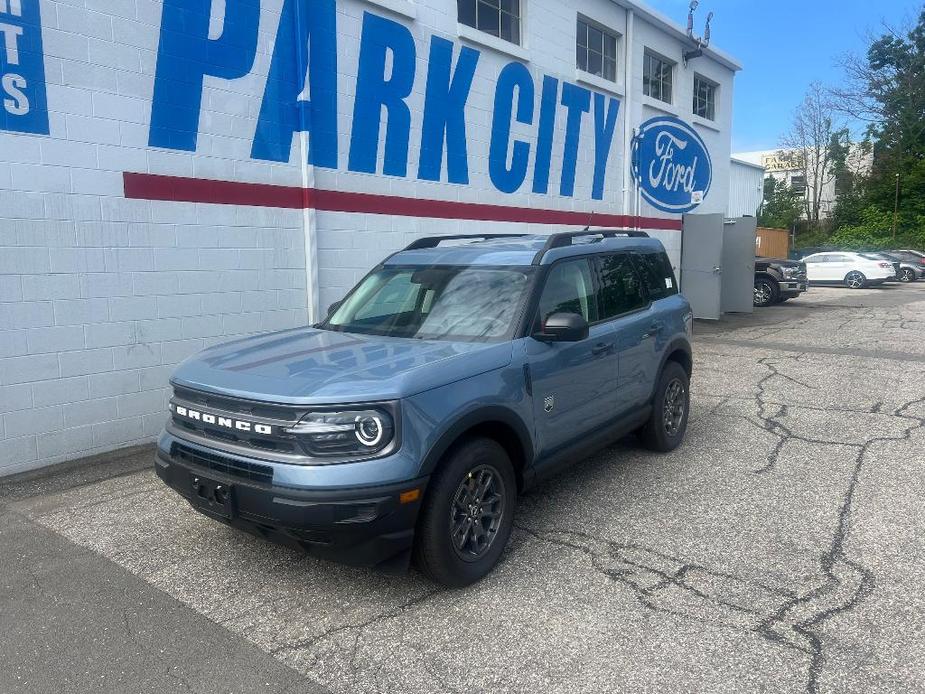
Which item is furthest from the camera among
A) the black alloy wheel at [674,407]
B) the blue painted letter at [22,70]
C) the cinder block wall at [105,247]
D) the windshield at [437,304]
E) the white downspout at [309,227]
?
the white downspout at [309,227]

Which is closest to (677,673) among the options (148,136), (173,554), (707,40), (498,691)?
(498,691)

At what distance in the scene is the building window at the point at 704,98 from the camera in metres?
16.4

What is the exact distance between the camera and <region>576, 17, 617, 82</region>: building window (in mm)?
12230

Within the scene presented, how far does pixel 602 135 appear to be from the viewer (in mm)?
12805

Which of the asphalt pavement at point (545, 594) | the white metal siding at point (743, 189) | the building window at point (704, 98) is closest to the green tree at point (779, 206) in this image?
the white metal siding at point (743, 189)

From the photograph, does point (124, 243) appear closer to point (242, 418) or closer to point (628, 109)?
point (242, 418)

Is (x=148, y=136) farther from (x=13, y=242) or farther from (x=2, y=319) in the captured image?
(x=2, y=319)

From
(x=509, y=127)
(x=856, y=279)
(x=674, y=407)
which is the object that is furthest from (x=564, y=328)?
(x=856, y=279)

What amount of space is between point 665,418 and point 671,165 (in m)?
10.8

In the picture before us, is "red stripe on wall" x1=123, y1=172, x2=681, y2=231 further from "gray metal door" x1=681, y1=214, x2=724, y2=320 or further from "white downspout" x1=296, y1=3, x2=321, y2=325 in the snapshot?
"gray metal door" x1=681, y1=214, x2=724, y2=320

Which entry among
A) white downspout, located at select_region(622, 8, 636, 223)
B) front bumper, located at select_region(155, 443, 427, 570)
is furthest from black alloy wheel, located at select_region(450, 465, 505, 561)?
white downspout, located at select_region(622, 8, 636, 223)

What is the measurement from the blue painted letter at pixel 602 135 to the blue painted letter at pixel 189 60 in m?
7.25

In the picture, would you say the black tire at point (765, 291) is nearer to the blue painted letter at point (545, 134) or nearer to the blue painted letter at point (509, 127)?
the blue painted letter at point (545, 134)

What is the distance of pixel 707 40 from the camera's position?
15.5 m
